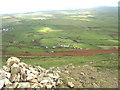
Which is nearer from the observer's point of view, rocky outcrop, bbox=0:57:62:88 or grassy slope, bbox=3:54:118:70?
rocky outcrop, bbox=0:57:62:88

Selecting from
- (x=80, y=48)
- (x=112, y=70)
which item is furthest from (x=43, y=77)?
(x=80, y=48)

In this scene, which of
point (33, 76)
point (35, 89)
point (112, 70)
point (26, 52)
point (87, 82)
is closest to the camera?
point (35, 89)

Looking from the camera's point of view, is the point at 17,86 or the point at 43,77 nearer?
the point at 17,86

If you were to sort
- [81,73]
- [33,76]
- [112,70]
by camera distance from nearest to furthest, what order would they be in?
1. [33,76]
2. [81,73]
3. [112,70]

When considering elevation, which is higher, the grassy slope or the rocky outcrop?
the rocky outcrop

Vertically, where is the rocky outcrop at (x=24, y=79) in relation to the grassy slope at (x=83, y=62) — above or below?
above

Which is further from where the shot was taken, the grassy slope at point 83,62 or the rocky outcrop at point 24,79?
the grassy slope at point 83,62

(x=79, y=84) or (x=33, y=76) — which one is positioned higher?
(x=33, y=76)

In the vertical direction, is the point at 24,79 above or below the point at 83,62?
above

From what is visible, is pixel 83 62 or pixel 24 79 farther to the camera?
pixel 83 62

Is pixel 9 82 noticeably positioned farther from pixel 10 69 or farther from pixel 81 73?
pixel 81 73
